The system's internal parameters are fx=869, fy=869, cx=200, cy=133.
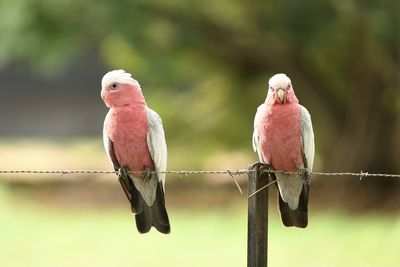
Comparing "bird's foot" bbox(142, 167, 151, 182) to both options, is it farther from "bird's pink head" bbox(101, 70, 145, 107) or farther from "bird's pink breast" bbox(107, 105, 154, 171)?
"bird's pink head" bbox(101, 70, 145, 107)

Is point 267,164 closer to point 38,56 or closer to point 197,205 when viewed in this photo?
point 38,56

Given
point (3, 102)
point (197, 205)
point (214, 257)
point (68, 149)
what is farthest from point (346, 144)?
point (3, 102)

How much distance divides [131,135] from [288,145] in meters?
0.83

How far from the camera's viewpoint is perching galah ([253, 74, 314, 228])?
4.54 meters

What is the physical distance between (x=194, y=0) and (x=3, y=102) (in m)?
10.5

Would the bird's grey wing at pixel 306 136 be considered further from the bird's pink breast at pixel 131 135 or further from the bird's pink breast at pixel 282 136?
the bird's pink breast at pixel 131 135

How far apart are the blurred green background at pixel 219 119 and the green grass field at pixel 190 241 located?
0.03 metres

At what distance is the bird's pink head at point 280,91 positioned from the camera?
4449 millimetres

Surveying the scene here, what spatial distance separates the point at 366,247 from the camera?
1041 centimetres

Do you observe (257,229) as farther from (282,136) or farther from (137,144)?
(137,144)

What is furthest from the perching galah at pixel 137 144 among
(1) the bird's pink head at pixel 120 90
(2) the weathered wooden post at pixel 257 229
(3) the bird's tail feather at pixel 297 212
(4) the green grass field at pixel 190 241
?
(4) the green grass field at pixel 190 241

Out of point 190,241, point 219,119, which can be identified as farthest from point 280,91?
point 219,119

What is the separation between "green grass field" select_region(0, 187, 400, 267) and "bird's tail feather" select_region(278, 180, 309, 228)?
508cm

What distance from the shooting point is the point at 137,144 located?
Result: 458 cm
